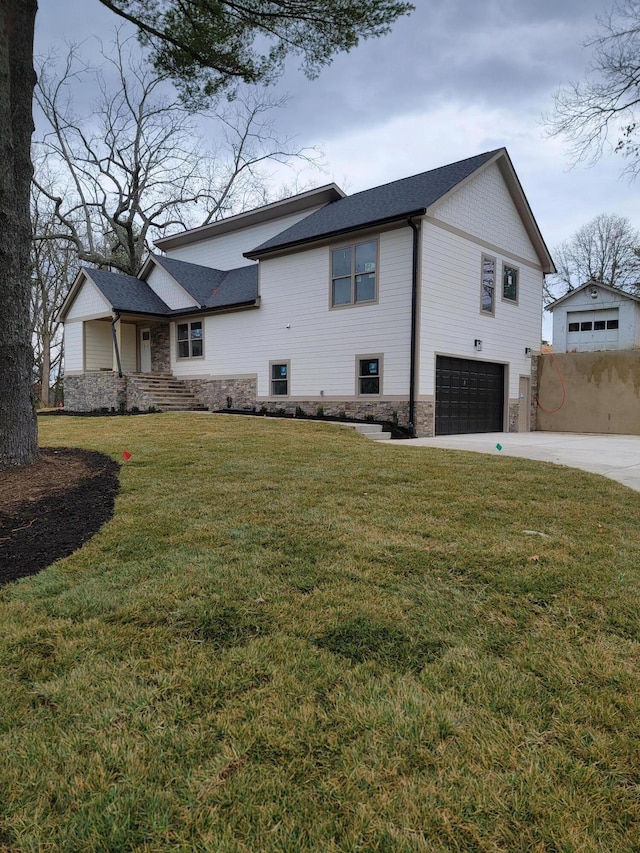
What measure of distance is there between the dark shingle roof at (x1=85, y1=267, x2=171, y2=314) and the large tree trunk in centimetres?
1153

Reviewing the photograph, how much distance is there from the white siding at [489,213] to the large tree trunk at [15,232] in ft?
29.2

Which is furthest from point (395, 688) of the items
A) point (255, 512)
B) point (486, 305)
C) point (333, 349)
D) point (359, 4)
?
point (486, 305)

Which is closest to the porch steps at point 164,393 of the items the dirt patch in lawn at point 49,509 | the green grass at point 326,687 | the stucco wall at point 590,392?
the dirt patch in lawn at point 49,509

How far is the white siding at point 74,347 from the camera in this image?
62.2ft

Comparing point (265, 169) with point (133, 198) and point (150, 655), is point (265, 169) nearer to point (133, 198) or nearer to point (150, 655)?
point (133, 198)

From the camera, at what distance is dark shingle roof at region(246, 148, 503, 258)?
476 inches

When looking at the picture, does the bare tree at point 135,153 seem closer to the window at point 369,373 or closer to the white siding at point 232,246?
the white siding at point 232,246

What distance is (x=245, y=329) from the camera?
1559 cm

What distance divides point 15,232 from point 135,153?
2516 cm

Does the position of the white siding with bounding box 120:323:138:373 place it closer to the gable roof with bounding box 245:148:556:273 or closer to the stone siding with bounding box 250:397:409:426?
the gable roof with bounding box 245:148:556:273

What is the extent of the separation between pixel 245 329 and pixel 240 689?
14437mm

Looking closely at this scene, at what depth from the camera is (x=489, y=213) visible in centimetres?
1396

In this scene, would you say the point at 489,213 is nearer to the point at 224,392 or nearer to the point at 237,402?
the point at 237,402

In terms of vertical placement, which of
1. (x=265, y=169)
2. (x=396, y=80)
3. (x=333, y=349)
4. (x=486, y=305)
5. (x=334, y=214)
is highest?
(x=265, y=169)
